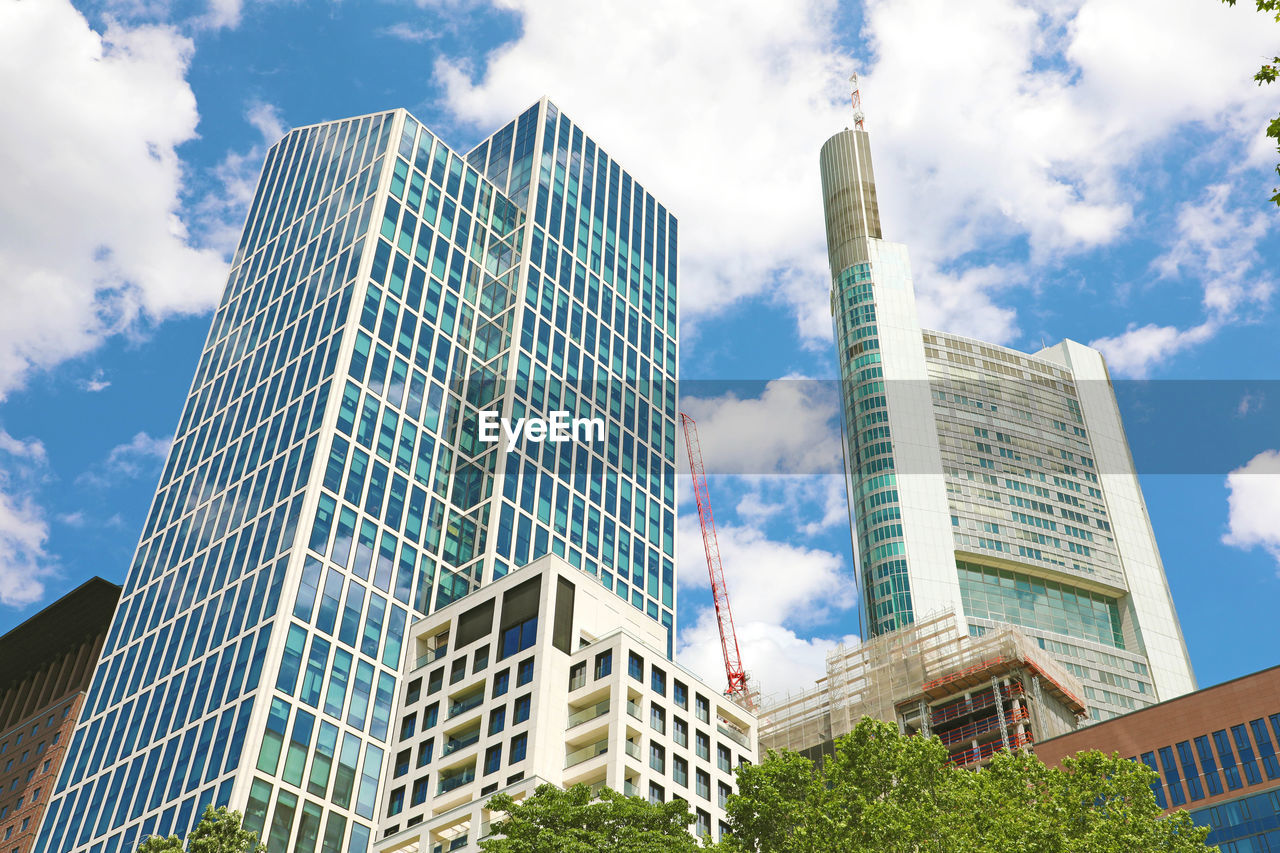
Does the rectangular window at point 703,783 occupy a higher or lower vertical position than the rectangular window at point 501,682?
lower

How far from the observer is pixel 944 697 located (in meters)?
138

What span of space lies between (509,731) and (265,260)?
92905 mm

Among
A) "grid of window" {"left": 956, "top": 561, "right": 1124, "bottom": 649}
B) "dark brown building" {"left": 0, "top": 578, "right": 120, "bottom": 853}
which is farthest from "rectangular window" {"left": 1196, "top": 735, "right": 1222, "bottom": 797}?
"dark brown building" {"left": 0, "top": 578, "right": 120, "bottom": 853}

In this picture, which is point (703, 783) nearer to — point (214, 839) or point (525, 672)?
point (525, 672)

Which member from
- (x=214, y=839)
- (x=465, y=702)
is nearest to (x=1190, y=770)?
(x=465, y=702)

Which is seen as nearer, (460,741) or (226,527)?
(460,741)

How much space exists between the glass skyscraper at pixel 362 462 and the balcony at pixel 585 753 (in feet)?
88.7

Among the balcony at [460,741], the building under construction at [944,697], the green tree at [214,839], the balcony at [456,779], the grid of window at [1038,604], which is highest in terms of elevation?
the grid of window at [1038,604]

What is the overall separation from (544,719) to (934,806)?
1534 inches

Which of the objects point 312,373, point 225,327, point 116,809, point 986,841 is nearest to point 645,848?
point 986,841

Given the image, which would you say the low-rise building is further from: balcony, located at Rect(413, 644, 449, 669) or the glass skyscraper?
the glass skyscraper

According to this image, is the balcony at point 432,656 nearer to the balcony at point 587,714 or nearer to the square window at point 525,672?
the square window at point 525,672

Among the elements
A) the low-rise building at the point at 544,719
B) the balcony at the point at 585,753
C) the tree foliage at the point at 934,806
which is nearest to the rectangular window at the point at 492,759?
the low-rise building at the point at 544,719

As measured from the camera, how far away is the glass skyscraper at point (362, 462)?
347 feet
